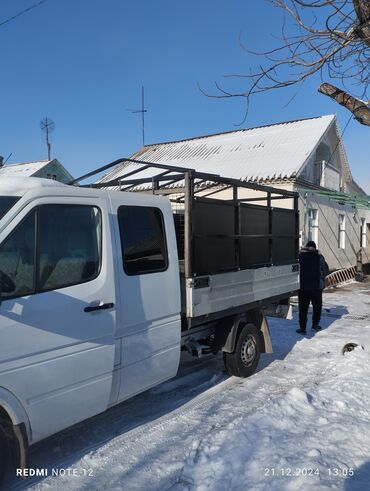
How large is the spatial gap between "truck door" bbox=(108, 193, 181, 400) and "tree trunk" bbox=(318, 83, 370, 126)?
111 inches

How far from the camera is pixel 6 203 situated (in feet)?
9.61

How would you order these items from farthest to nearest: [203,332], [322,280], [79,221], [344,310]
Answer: [344,310] < [322,280] < [203,332] < [79,221]

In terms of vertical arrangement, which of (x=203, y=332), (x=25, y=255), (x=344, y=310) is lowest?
(x=344, y=310)

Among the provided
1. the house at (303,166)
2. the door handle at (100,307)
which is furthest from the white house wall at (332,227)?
the door handle at (100,307)

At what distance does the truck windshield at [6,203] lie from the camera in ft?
9.48

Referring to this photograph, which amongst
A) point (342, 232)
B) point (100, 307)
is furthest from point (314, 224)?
point (100, 307)

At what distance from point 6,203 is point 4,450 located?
164cm

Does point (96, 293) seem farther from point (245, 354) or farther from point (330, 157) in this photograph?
point (330, 157)

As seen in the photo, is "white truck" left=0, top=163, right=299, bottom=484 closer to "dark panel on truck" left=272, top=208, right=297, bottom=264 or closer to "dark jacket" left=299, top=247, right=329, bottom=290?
"dark panel on truck" left=272, top=208, right=297, bottom=264

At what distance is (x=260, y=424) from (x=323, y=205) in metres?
14.2

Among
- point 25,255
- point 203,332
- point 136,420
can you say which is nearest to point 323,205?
point 203,332

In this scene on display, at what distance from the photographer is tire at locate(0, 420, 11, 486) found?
110 inches

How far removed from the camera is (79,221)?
3.37 metres

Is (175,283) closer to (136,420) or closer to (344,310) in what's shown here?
(136,420)
